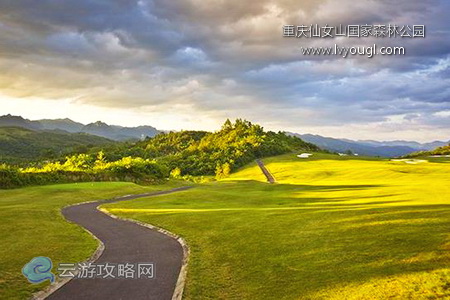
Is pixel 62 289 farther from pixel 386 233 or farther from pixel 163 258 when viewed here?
pixel 386 233

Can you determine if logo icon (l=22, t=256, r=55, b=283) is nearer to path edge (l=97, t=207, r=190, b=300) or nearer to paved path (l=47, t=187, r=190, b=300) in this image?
paved path (l=47, t=187, r=190, b=300)

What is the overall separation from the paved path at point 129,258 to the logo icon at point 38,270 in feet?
4.11

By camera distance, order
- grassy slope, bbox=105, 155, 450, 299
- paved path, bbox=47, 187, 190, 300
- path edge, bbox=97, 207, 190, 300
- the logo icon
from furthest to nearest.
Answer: the logo icon < paved path, bbox=47, 187, 190, 300 < path edge, bbox=97, 207, 190, 300 < grassy slope, bbox=105, 155, 450, 299

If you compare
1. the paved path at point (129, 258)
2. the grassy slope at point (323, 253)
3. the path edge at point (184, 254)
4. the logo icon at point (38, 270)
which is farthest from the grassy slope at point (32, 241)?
the grassy slope at point (323, 253)

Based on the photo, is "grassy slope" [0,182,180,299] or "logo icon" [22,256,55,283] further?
"logo icon" [22,256,55,283]

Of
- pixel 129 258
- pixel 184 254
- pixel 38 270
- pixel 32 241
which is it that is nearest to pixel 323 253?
pixel 184 254

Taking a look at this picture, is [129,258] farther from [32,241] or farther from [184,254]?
[32,241]

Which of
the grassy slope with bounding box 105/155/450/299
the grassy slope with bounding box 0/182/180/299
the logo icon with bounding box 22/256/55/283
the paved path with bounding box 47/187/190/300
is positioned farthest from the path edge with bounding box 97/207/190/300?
the logo icon with bounding box 22/256/55/283

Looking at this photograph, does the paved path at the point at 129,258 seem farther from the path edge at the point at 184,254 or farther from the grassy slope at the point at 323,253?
the grassy slope at the point at 323,253

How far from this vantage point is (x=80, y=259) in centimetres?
1920

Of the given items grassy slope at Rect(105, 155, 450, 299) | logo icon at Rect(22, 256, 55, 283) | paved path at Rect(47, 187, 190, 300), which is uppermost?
grassy slope at Rect(105, 155, 450, 299)

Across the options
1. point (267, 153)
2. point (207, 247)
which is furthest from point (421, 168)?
point (267, 153)

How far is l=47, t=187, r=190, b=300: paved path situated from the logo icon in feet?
4.11

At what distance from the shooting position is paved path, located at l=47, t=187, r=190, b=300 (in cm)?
1452
